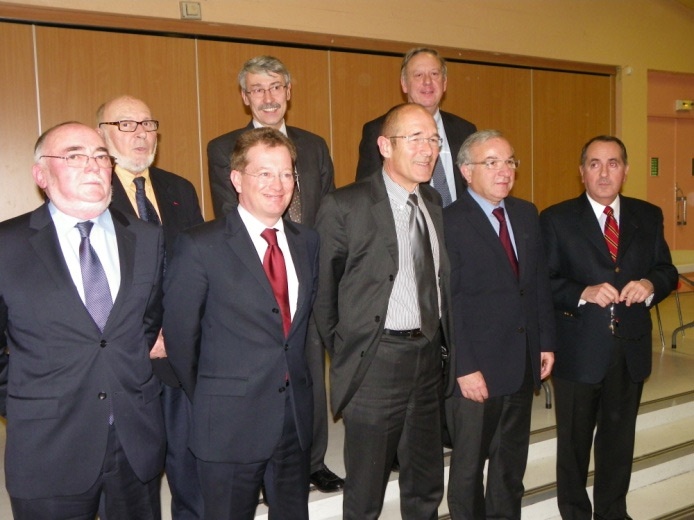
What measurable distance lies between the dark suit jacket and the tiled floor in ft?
4.89

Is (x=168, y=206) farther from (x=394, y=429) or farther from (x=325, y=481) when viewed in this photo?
(x=325, y=481)

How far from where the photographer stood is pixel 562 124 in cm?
766

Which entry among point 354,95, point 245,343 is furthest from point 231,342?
point 354,95

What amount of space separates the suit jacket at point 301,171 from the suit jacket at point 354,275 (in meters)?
0.44

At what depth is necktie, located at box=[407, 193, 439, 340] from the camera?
2.49 m

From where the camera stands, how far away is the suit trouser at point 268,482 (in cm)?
214

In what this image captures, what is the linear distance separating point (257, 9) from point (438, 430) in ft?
13.5

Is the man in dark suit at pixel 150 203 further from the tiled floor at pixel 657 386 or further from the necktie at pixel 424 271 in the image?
the necktie at pixel 424 271

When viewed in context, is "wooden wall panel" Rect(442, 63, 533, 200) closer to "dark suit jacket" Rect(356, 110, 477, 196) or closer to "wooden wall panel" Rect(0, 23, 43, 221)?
"dark suit jacket" Rect(356, 110, 477, 196)

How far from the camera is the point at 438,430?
2568 mm

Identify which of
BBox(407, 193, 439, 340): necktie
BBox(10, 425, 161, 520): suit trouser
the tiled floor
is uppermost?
BBox(407, 193, 439, 340): necktie

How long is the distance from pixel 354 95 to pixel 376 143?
314cm

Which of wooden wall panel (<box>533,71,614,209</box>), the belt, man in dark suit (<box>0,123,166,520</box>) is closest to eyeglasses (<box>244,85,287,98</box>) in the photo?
man in dark suit (<box>0,123,166,520</box>)

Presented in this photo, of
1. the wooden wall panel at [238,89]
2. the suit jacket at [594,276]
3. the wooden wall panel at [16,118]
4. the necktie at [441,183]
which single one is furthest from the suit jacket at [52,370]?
the wooden wall panel at [238,89]
